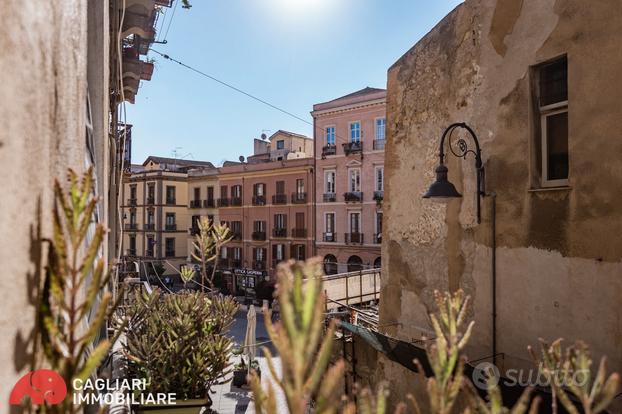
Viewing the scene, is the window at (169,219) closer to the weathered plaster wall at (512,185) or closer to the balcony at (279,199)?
the balcony at (279,199)

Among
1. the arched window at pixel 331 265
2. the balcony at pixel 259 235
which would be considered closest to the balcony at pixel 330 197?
the arched window at pixel 331 265

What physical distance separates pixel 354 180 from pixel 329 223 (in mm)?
3775

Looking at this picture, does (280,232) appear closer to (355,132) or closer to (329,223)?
(329,223)

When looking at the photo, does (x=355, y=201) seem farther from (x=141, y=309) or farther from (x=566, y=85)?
(x=566, y=85)

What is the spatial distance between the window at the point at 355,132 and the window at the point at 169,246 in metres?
24.6

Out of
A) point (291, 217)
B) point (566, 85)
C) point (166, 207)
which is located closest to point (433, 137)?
point (566, 85)

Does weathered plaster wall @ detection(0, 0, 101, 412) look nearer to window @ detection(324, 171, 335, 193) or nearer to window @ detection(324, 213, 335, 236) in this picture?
window @ detection(324, 213, 335, 236)

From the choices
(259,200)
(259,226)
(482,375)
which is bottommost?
(482,375)

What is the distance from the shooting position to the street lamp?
17.9 feet

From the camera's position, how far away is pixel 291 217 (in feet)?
119

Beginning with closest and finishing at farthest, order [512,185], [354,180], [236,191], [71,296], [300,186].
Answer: [71,296] < [512,185] < [354,180] < [300,186] < [236,191]

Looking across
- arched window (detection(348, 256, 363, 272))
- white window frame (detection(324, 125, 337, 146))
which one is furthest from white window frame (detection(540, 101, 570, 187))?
white window frame (detection(324, 125, 337, 146))

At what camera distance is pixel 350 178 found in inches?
1292

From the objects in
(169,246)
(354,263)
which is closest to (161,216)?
(169,246)
